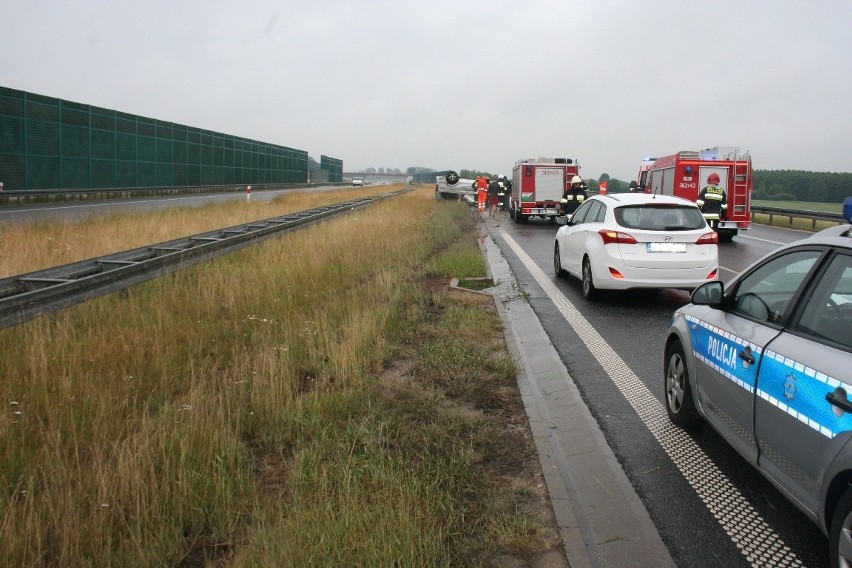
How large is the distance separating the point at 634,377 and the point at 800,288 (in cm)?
333

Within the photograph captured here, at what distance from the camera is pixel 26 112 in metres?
32.3

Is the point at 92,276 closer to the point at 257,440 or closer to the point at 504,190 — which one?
the point at 257,440

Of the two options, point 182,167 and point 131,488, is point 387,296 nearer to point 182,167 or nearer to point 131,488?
point 131,488

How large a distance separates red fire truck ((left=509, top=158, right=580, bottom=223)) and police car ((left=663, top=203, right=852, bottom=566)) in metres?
27.0

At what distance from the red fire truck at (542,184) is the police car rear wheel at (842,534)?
29088 mm

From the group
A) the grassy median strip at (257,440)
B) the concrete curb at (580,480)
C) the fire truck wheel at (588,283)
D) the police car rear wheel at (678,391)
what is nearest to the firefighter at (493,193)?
the fire truck wheel at (588,283)

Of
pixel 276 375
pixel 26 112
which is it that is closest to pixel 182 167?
pixel 26 112

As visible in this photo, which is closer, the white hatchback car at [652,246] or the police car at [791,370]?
the police car at [791,370]

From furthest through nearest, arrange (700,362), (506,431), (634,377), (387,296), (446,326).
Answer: (387,296) < (446,326) < (634,377) < (506,431) < (700,362)

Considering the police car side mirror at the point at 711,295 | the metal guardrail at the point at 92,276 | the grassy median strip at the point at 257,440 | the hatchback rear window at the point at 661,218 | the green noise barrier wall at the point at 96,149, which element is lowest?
the grassy median strip at the point at 257,440

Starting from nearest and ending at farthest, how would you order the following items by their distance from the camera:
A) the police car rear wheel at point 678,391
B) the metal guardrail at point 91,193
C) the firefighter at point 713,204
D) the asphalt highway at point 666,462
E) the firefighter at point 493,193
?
the asphalt highway at point 666,462
the police car rear wheel at point 678,391
the firefighter at point 713,204
the metal guardrail at point 91,193
the firefighter at point 493,193

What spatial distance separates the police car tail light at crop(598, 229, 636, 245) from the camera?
10875mm

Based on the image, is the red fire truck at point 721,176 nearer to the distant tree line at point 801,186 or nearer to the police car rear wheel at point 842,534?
the distant tree line at point 801,186

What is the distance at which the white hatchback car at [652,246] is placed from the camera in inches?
423
